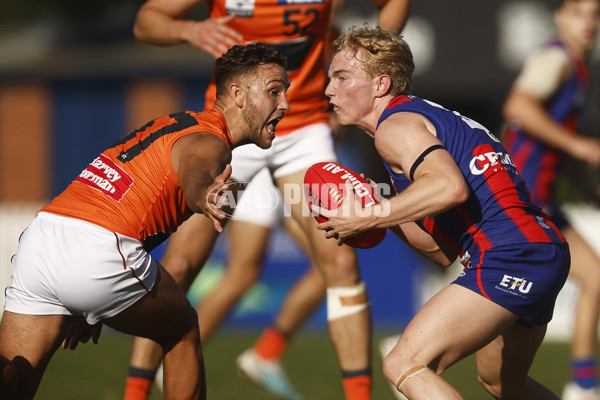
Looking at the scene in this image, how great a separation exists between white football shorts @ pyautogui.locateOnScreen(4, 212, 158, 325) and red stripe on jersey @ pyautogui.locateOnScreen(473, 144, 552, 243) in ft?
5.00

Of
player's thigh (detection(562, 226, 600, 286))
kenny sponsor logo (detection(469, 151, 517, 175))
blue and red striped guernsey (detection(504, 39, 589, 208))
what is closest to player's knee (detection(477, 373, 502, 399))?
kenny sponsor logo (detection(469, 151, 517, 175))

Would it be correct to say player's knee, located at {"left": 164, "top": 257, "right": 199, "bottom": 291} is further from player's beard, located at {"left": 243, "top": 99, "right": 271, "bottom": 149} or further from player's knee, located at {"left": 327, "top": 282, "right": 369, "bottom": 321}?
player's beard, located at {"left": 243, "top": 99, "right": 271, "bottom": 149}

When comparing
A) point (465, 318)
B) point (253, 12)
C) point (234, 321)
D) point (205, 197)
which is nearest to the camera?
point (205, 197)

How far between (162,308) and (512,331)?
160 centimetres

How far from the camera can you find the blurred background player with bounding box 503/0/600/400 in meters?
6.28

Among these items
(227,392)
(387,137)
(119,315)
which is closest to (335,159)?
(387,137)

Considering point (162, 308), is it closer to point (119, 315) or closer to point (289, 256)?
point (119, 315)

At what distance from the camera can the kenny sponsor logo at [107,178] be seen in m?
3.96

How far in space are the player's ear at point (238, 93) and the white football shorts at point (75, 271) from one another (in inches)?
32.4

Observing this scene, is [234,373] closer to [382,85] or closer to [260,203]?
[260,203]

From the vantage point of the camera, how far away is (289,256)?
457 inches

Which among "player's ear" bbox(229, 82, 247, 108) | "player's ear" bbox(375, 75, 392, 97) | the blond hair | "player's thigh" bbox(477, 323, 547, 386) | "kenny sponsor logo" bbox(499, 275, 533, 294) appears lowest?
"player's thigh" bbox(477, 323, 547, 386)

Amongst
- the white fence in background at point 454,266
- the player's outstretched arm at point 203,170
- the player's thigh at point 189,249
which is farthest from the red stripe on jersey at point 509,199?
the white fence in background at point 454,266

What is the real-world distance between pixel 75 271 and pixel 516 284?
184 cm
